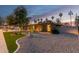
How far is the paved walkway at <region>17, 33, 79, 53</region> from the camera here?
3500 mm

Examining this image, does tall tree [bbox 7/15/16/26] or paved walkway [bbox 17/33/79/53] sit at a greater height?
tall tree [bbox 7/15/16/26]

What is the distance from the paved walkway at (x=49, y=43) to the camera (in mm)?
3500

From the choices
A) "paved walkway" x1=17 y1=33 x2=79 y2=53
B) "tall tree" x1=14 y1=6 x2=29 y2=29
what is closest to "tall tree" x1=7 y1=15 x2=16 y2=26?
"tall tree" x1=14 y1=6 x2=29 y2=29

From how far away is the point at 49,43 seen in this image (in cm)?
351

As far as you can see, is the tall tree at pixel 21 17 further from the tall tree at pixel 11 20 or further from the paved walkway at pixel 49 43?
the paved walkway at pixel 49 43

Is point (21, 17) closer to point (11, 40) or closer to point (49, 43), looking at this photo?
point (11, 40)

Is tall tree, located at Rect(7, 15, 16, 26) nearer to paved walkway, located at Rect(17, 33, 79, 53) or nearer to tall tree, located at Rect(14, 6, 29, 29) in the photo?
tall tree, located at Rect(14, 6, 29, 29)

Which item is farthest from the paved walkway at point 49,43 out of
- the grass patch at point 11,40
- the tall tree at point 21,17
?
the tall tree at point 21,17

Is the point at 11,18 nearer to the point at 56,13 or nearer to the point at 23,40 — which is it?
the point at 23,40

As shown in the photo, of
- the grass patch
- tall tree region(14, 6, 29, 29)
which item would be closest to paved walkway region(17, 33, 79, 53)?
the grass patch

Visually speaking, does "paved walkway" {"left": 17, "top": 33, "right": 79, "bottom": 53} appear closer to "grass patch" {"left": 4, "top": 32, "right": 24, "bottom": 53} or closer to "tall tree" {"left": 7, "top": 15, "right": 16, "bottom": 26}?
"grass patch" {"left": 4, "top": 32, "right": 24, "bottom": 53}

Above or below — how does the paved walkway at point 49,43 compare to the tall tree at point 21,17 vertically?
below

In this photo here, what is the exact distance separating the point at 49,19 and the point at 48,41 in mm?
240

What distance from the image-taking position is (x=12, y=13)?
3512 millimetres
